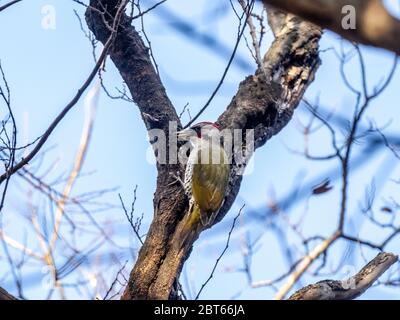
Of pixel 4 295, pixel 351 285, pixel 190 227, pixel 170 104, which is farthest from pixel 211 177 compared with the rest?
pixel 4 295

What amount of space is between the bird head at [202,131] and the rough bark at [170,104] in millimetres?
100

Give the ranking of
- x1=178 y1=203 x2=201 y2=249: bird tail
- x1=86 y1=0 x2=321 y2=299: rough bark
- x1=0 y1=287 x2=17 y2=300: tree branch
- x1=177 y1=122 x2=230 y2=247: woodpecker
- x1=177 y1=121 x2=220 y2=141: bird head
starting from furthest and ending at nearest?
x1=177 y1=121 x2=220 y2=141: bird head
x1=177 y1=122 x2=230 y2=247: woodpecker
x1=178 y1=203 x2=201 y2=249: bird tail
x1=86 y1=0 x2=321 y2=299: rough bark
x1=0 y1=287 x2=17 y2=300: tree branch

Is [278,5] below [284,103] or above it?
below

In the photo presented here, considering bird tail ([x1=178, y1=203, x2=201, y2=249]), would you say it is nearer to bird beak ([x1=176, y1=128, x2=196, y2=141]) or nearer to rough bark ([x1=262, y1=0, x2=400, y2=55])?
bird beak ([x1=176, y1=128, x2=196, y2=141])

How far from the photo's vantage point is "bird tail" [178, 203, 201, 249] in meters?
4.02

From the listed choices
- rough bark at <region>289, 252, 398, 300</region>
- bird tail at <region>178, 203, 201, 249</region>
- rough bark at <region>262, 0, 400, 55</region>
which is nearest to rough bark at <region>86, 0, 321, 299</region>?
bird tail at <region>178, 203, 201, 249</region>

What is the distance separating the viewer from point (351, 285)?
3393 mm

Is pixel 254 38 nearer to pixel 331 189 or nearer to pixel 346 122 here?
pixel 331 189

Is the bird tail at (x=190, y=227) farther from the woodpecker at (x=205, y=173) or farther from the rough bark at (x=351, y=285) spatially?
the rough bark at (x=351, y=285)

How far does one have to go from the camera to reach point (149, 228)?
163 inches
